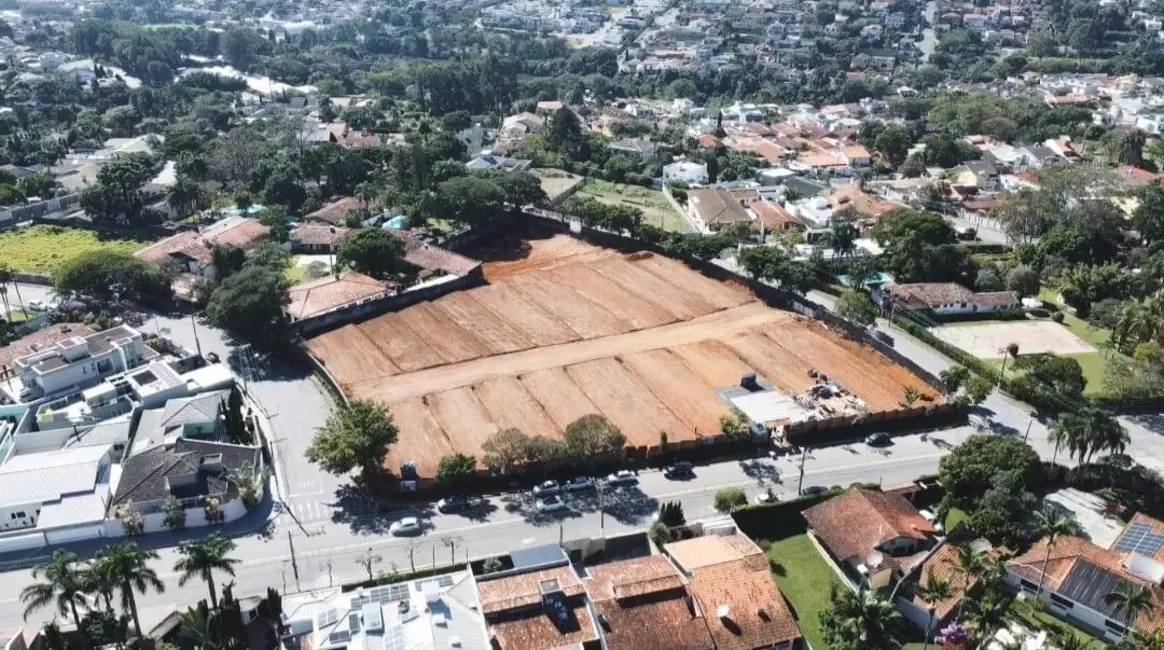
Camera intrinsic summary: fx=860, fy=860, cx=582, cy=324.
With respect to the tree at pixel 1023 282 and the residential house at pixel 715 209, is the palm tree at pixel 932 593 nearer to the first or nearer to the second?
the tree at pixel 1023 282

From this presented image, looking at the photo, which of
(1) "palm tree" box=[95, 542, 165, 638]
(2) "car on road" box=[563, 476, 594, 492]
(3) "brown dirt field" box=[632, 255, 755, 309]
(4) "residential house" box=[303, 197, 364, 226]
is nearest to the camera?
(1) "palm tree" box=[95, 542, 165, 638]

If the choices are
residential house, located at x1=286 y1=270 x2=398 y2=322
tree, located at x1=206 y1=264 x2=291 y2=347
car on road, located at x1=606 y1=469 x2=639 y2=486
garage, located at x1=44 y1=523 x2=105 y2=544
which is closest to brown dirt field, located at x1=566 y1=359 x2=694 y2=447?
car on road, located at x1=606 y1=469 x2=639 y2=486

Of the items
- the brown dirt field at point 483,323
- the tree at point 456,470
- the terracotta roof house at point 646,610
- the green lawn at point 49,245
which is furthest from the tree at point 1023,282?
the green lawn at point 49,245

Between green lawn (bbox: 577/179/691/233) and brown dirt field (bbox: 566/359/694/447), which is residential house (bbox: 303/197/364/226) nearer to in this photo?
green lawn (bbox: 577/179/691/233)

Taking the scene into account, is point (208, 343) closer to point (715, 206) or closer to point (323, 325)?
point (323, 325)

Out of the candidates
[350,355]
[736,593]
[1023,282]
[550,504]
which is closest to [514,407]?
[550,504]

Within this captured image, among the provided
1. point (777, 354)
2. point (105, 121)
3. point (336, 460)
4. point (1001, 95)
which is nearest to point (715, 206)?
point (777, 354)

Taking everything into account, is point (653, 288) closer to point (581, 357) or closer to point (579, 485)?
point (581, 357)
